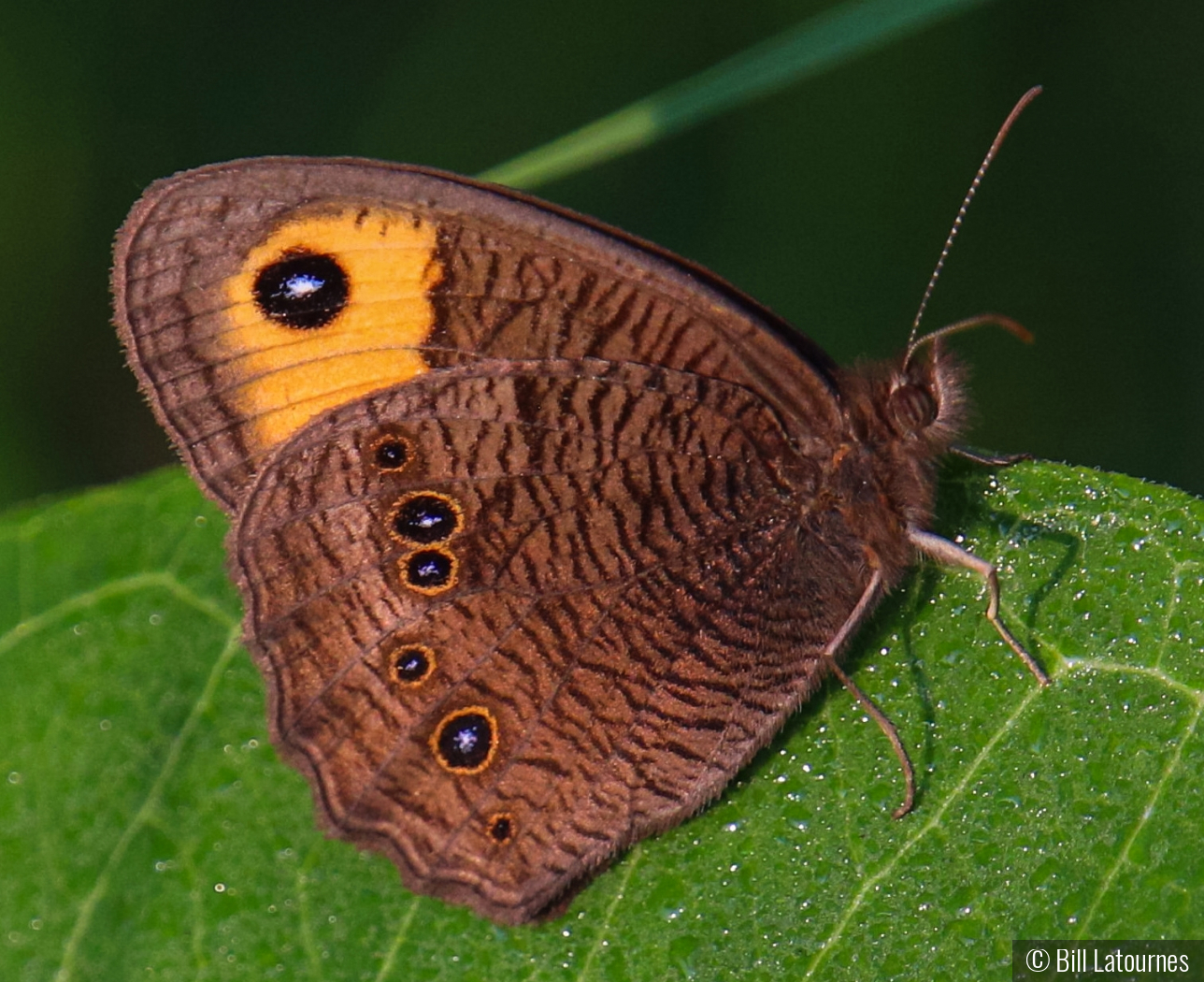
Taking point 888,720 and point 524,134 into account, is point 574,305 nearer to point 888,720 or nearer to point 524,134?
point 888,720

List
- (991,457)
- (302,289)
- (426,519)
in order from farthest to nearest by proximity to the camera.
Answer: (991,457), (302,289), (426,519)

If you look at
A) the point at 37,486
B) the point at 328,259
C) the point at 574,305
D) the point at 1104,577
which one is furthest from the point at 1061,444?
the point at 37,486

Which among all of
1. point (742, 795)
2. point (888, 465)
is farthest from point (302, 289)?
point (742, 795)

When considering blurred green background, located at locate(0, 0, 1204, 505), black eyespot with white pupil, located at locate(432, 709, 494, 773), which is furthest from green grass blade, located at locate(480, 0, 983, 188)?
black eyespot with white pupil, located at locate(432, 709, 494, 773)

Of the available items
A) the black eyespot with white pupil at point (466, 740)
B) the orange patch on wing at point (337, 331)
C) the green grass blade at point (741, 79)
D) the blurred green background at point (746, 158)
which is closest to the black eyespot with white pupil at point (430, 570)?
the black eyespot with white pupil at point (466, 740)

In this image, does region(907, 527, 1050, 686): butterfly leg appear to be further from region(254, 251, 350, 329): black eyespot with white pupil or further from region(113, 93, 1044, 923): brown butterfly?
region(254, 251, 350, 329): black eyespot with white pupil

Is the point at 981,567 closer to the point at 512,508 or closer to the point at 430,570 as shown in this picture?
the point at 512,508

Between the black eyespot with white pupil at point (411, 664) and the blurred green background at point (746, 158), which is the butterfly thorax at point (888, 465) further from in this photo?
the blurred green background at point (746, 158)
